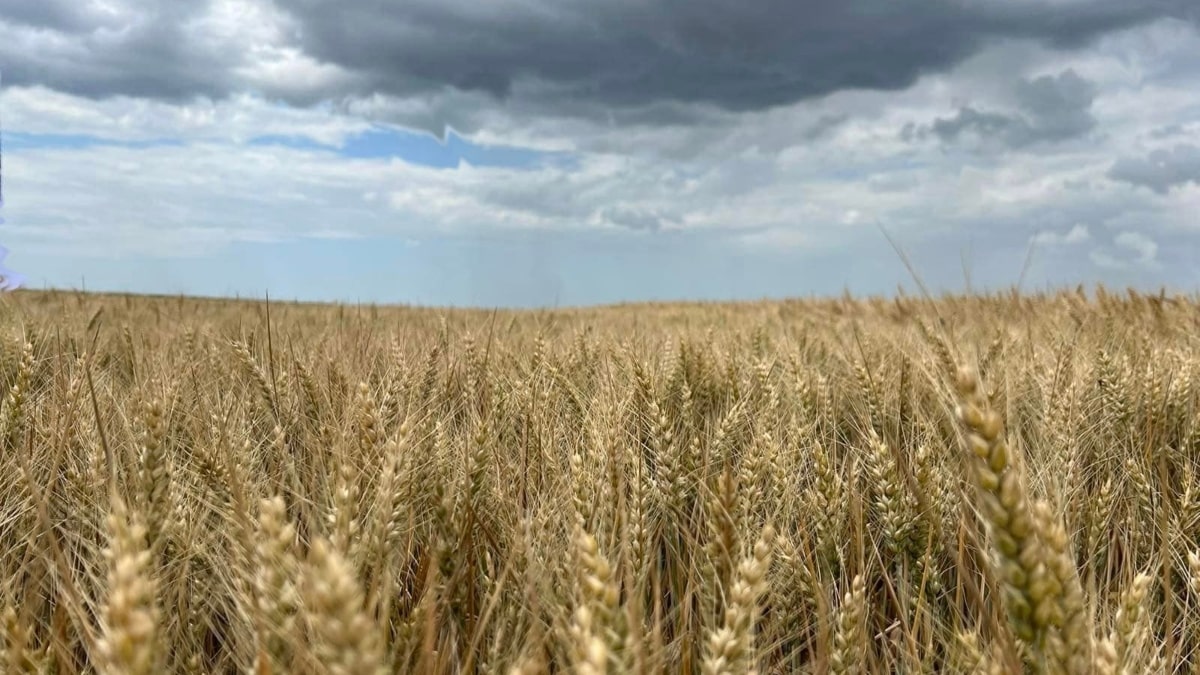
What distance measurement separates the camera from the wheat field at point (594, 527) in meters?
0.73

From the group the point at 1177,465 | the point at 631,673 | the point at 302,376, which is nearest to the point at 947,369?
the point at 1177,465

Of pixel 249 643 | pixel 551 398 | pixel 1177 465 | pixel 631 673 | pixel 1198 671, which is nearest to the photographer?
pixel 631 673

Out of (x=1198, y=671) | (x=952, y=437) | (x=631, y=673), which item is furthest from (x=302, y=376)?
(x=1198, y=671)

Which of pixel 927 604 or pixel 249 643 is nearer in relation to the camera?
pixel 249 643

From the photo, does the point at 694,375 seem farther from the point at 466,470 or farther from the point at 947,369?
the point at 466,470

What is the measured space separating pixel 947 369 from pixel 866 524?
0.38 meters

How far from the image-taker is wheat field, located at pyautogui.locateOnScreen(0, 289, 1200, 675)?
73cm

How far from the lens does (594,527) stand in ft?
3.72

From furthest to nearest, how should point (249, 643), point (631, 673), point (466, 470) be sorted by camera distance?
1. point (466, 470)
2. point (249, 643)
3. point (631, 673)

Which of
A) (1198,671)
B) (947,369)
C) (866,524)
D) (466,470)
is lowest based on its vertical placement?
(1198,671)

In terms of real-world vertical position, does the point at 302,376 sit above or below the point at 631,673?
above

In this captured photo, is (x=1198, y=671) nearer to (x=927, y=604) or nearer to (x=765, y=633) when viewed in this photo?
(x=927, y=604)

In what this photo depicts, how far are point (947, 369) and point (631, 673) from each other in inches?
45.1

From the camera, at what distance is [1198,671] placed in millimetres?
1108
